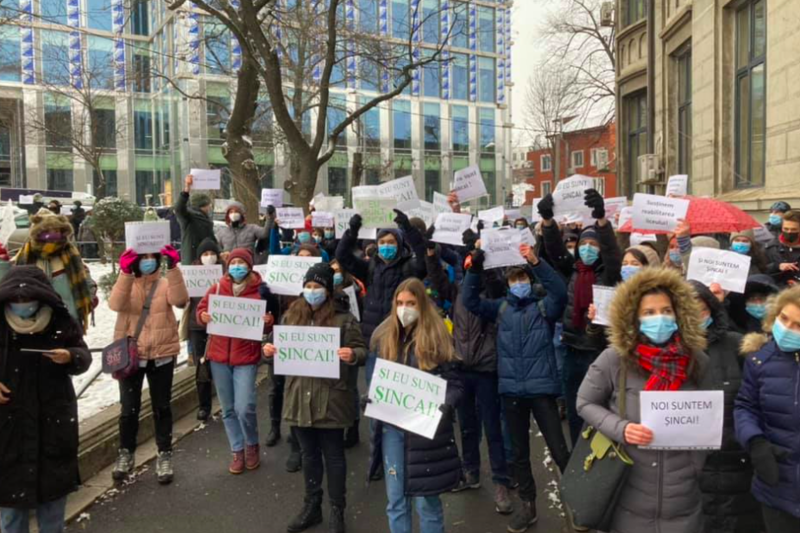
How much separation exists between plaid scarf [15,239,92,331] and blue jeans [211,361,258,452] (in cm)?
117

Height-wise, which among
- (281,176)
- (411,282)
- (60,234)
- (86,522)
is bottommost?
(86,522)

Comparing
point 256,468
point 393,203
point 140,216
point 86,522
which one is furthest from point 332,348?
point 140,216

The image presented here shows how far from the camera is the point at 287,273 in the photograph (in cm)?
605

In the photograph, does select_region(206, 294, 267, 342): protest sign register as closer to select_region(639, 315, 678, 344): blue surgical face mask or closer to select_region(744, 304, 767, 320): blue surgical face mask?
select_region(639, 315, 678, 344): blue surgical face mask

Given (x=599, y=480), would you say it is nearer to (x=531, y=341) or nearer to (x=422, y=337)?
(x=422, y=337)

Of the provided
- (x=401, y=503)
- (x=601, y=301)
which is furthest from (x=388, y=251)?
(x=401, y=503)

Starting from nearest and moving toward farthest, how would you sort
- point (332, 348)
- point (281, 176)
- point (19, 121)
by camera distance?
point (332, 348), point (19, 121), point (281, 176)

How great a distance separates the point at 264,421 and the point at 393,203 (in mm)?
2711

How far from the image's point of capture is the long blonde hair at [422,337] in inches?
165

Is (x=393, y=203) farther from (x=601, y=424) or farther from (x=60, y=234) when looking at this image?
(x=601, y=424)

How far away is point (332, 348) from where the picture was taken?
473 cm

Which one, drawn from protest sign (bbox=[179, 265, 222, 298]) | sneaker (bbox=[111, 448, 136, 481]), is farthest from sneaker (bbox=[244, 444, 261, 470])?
protest sign (bbox=[179, 265, 222, 298])

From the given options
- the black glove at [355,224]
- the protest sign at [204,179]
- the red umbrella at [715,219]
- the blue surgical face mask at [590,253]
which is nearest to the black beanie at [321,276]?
the black glove at [355,224]

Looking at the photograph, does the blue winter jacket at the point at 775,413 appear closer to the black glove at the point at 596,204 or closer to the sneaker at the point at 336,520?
the black glove at the point at 596,204
